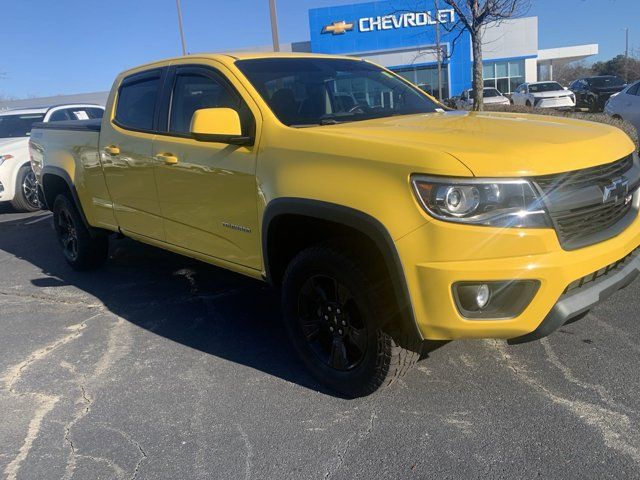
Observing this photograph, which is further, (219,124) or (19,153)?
(19,153)

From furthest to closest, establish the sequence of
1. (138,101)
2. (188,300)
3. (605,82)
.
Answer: (605,82)
(188,300)
(138,101)

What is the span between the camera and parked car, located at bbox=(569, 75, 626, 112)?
23.4 metres

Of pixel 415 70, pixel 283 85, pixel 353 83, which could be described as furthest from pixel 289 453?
pixel 415 70

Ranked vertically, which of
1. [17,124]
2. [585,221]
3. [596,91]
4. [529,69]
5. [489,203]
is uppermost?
[529,69]

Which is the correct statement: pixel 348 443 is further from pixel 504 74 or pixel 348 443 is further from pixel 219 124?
pixel 504 74

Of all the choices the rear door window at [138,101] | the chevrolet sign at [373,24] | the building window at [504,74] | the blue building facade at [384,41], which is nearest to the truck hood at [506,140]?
the rear door window at [138,101]

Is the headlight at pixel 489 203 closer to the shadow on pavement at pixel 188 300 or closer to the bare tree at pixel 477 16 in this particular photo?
the shadow on pavement at pixel 188 300

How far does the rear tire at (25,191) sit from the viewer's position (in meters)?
9.55

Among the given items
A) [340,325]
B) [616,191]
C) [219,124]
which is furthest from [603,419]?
[219,124]

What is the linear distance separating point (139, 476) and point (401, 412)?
1.32 m

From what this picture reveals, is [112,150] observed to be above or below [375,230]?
above

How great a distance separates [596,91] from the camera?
81.2 feet

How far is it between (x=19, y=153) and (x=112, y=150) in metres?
5.86

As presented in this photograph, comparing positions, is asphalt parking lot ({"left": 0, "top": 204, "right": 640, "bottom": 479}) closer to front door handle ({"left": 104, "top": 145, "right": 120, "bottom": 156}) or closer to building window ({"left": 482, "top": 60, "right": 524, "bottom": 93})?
front door handle ({"left": 104, "top": 145, "right": 120, "bottom": 156})
